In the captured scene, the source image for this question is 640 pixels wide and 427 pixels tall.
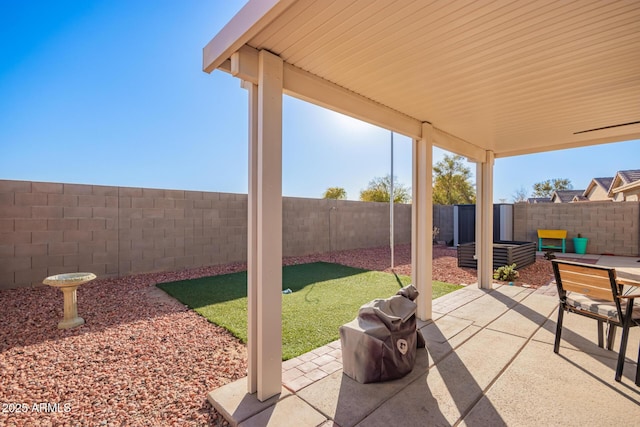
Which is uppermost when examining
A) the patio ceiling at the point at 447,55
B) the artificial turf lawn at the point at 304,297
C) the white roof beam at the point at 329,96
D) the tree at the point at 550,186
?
the tree at the point at 550,186

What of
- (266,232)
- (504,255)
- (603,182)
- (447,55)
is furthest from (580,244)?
(603,182)

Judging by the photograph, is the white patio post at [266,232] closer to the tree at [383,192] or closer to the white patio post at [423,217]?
the white patio post at [423,217]

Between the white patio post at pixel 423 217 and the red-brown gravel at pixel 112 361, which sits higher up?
the white patio post at pixel 423 217

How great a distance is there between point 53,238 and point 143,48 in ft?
13.2

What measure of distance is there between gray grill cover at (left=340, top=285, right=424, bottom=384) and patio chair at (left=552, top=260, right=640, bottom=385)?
1.43 metres

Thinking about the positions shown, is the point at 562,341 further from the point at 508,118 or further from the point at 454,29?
the point at 454,29

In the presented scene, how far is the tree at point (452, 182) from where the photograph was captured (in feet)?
69.4

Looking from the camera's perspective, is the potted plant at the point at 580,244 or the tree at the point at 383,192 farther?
the tree at the point at 383,192

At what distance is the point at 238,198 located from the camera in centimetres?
712

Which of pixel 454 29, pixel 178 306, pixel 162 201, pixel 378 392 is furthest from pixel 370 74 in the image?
pixel 162 201

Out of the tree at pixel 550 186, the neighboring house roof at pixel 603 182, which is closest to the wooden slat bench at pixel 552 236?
the neighboring house roof at pixel 603 182

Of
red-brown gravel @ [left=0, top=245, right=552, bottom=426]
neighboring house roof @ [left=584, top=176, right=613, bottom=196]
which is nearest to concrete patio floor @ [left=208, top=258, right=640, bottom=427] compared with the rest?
red-brown gravel @ [left=0, top=245, right=552, bottom=426]

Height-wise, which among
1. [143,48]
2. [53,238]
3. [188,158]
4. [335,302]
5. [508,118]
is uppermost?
[143,48]

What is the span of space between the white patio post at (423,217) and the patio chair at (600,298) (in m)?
1.23
